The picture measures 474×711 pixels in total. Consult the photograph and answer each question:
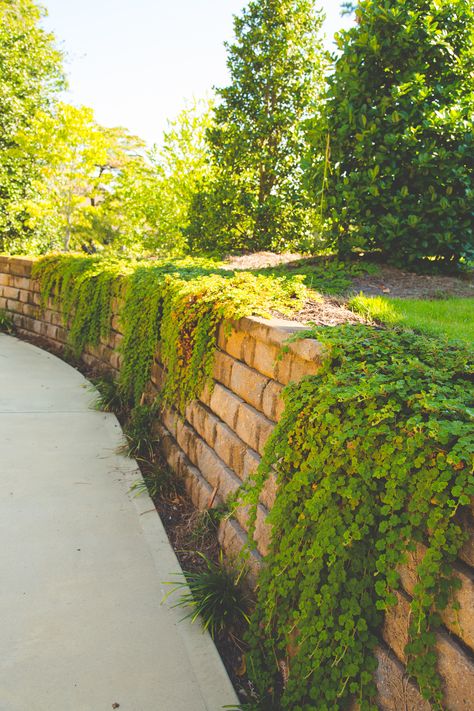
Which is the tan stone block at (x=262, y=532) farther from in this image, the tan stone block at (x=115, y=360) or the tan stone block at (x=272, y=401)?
the tan stone block at (x=115, y=360)

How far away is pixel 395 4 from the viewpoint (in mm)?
4656

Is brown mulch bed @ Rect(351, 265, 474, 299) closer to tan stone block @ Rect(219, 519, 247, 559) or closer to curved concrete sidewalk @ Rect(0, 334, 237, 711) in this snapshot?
tan stone block @ Rect(219, 519, 247, 559)

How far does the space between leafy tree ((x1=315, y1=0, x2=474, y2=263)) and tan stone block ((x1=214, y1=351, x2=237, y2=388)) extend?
2135 millimetres

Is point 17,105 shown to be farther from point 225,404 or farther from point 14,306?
point 225,404

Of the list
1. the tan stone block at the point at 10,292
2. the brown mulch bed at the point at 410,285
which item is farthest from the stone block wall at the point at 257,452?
the tan stone block at the point at 10,292

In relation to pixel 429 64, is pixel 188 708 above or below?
below

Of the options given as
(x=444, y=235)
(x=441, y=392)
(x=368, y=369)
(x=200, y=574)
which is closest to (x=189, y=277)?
(x=444, y=235)

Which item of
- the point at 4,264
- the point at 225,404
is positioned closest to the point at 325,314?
the point at 225,404

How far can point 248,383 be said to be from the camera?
3041 millimetres

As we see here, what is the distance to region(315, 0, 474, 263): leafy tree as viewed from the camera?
14.9ft

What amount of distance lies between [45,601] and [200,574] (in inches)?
29.9

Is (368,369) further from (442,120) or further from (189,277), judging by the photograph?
(442,120)

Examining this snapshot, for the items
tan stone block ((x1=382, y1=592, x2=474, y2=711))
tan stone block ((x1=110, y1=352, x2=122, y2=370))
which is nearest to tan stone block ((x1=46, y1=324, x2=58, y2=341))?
tan stone block ((x1=110, y1=352, x2=122, y2=370))

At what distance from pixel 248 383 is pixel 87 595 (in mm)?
1334
